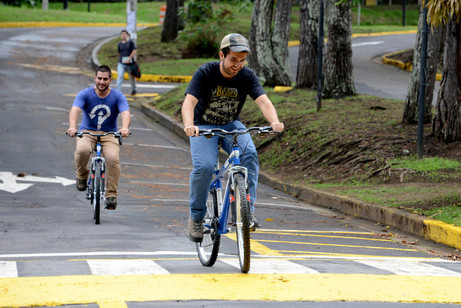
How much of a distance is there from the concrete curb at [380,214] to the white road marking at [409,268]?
1.86 metres

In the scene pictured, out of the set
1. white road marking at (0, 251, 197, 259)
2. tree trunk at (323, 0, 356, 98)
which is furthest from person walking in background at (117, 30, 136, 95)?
white road marking at (0, 251, 197, 259)

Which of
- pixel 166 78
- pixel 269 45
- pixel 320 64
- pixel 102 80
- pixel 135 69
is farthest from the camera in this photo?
pixel 166 78

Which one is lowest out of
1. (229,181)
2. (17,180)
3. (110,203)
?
(17,180)

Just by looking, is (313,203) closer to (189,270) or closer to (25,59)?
(189,270)

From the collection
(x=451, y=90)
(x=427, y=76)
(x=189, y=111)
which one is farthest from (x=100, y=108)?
(x=427, y=76)

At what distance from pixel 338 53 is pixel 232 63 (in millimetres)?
11587

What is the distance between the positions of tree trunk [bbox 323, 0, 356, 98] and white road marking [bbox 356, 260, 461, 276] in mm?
10778

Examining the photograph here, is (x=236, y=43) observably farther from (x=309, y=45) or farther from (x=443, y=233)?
(x=309, y=45)

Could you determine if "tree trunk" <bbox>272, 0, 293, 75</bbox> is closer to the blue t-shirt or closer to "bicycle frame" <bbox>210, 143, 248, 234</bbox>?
the blue t-shirt

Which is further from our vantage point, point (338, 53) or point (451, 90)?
point (338, 53)

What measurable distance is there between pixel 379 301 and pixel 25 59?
28215 mm

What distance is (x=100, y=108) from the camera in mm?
10750

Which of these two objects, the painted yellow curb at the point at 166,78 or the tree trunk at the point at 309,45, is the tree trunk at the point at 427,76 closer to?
the tree trunk at the point at 309,45

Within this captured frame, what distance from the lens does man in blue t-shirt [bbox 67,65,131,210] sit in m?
10.6
